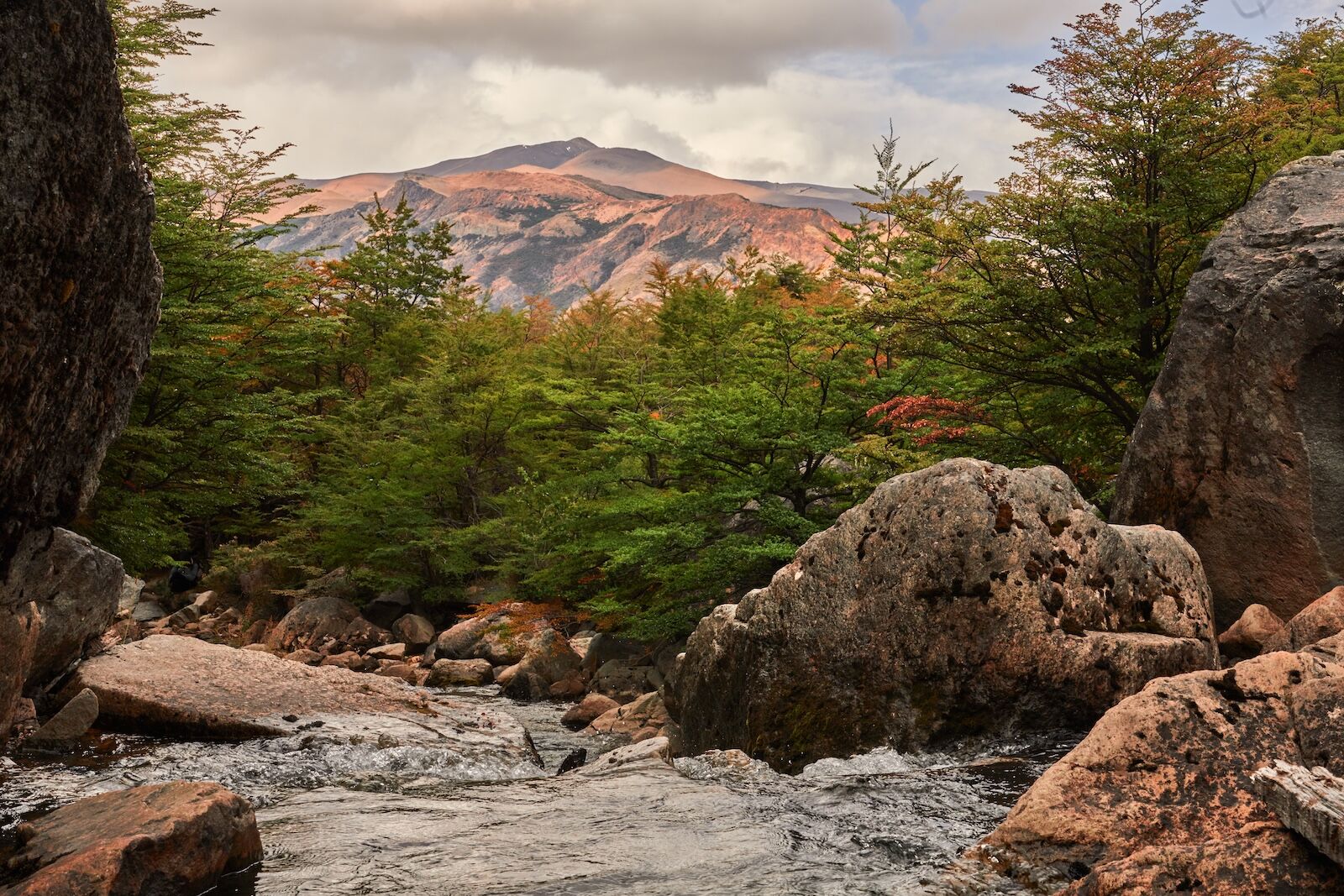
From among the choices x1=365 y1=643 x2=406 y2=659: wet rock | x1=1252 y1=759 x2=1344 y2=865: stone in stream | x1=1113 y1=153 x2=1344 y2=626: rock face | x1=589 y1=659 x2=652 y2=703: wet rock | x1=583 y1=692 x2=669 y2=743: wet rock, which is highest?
x1=1113 y1=153 x2=1344 y2=626: rock face

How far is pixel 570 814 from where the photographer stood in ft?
19.5

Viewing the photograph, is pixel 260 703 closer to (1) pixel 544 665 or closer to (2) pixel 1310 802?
(1) pixel 544 665

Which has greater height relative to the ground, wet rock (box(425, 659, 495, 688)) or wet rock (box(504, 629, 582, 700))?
wet rock (box(504, 629, 582, 700))

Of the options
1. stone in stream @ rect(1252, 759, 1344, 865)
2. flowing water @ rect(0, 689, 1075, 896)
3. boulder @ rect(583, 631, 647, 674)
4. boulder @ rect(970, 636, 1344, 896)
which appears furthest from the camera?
boulder @ rect(583, 631, 647, 674)

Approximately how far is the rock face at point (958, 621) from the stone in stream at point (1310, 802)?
3.16m

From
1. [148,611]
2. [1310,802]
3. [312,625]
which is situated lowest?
[148,611]

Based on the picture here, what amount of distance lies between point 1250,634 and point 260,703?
8.98 meters

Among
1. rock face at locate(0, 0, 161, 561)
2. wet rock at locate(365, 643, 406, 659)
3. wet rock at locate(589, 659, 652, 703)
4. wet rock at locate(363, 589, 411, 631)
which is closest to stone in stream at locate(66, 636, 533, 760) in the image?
rock face at locate(0, 0, 161, 561)

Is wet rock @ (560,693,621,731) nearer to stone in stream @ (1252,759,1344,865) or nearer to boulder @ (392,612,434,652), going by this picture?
boulder @ (392,612,434,652)

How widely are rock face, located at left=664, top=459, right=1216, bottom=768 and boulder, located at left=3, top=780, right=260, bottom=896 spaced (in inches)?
165

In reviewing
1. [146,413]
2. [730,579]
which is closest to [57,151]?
[730,579]

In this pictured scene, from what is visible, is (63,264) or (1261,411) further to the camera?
(1261,411)

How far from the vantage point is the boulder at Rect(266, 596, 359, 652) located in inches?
703

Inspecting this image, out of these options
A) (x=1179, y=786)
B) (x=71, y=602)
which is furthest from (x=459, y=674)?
(x=1179, y=786)
